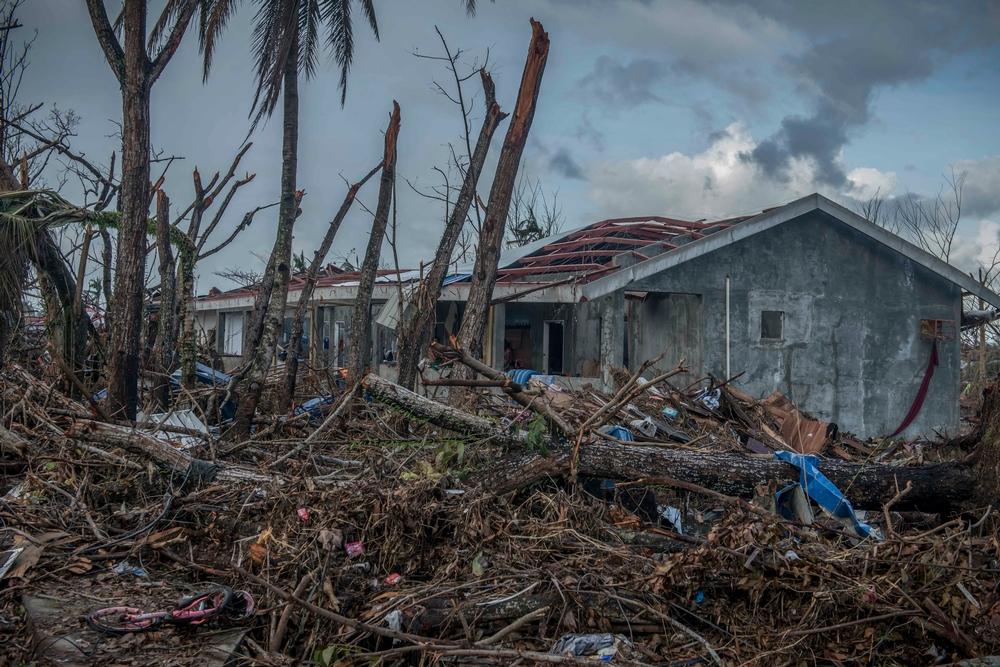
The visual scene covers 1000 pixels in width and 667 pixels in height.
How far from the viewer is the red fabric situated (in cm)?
1511

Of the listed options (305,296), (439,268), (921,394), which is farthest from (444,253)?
(921,394)

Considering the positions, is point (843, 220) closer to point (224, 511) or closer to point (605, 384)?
point (605, 384)

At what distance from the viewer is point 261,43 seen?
35.2 ft

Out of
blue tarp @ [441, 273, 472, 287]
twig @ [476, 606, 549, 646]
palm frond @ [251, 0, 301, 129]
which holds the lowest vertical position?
twig @ [476, 606, 549, 646]

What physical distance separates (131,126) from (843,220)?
37.6 feet

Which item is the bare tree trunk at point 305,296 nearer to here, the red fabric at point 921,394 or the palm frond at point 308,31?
the palm frond at point 308,31

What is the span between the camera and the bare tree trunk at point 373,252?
13.4m

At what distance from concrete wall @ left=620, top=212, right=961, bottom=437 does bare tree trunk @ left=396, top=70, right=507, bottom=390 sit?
3.92m

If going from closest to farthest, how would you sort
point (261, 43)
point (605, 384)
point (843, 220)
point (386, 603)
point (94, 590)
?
point (386, 603) < point (94, 590) < point (261, 43) < point (605, 384) < point (843, 220)

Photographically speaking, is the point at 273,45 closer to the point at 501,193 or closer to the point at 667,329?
the point at 501,193

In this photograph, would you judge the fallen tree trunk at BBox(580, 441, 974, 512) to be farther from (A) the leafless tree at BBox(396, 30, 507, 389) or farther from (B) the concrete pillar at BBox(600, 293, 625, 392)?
(B) the concrete pillar at BBox(600, 293, 625, 392)

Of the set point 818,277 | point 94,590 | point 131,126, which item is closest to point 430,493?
point 94,590

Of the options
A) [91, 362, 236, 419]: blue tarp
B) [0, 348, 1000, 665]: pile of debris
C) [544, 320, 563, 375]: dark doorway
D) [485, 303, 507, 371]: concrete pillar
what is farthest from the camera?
[544, 320, 563, 375]: dark doorway

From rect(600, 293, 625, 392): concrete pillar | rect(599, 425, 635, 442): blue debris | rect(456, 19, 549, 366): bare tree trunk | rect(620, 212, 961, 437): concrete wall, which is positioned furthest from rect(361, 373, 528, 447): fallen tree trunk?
rect(620, 212, 961, 437): concrete wall
